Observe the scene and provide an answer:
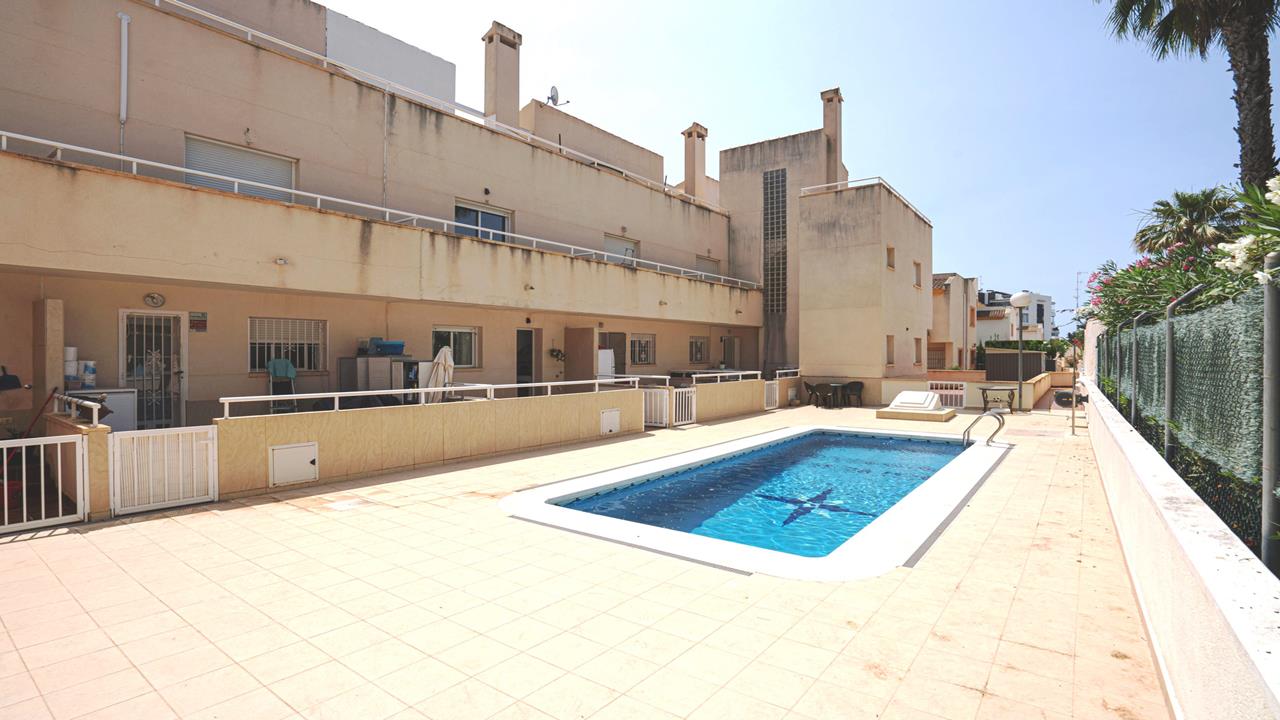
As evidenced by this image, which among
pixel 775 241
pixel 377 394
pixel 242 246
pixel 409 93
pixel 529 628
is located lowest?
pixel 529 628

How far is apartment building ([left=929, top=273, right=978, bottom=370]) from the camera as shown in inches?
1308

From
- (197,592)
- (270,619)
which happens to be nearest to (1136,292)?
(270,619)

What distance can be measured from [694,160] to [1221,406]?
965 inches

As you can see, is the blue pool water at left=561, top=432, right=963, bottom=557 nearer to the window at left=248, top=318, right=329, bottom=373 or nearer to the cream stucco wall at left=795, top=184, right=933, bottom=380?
the window at left=248, top=318, right=329, bottom=373

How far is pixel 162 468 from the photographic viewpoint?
23.9 feet

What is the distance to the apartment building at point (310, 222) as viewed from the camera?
9234mm

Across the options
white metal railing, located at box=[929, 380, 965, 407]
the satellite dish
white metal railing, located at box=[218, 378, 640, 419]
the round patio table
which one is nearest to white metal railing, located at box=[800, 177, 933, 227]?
white metal railing, located at box=[929, 380, 965, 407]

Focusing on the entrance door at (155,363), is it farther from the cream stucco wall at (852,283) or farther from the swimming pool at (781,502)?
the cream stucco wall at (852,283)

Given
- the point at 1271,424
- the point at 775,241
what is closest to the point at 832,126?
the point at 775,241

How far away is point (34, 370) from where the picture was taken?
9.82 metres

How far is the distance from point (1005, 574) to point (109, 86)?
47.9 feet

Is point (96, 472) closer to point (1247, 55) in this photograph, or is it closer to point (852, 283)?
point (1247, 55)

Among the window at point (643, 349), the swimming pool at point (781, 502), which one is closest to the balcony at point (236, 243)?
the window at point (643, 349)

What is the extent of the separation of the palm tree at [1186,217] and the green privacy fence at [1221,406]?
14.3 m
